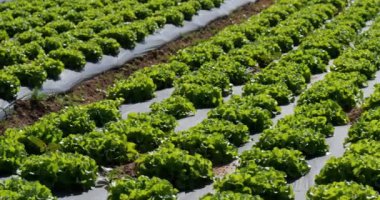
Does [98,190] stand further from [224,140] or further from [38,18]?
[38,18]

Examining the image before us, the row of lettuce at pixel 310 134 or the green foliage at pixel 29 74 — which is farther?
the green foliage at pixel 29 74

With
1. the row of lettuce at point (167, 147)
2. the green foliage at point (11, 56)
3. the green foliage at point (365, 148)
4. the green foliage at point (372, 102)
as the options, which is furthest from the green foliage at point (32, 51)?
the green foliage at point (365, 148)

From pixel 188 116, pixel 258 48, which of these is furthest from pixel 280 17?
pixel 188 116

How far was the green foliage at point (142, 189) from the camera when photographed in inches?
334

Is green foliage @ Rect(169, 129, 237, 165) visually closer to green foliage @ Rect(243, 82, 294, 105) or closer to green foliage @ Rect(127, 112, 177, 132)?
green foliage @ Rect(127, 112, 177, 132)

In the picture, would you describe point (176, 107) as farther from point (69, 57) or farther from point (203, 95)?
point (69, 57)

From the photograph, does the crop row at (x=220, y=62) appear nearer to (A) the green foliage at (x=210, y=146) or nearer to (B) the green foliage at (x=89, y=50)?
(B) the green foliage at (x=89, y=50)

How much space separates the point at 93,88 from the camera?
14.1 meters

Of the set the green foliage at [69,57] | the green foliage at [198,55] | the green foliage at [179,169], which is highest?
the green foliage at [179,169]

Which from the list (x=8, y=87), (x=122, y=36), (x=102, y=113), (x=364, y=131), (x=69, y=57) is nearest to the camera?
(x=364, y=131)

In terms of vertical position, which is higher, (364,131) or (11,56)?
(11,56)

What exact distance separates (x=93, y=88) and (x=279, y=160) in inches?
216

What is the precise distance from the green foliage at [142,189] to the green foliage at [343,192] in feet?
5.31

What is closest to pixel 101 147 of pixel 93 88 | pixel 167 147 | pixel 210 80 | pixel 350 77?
pixel 167 147
